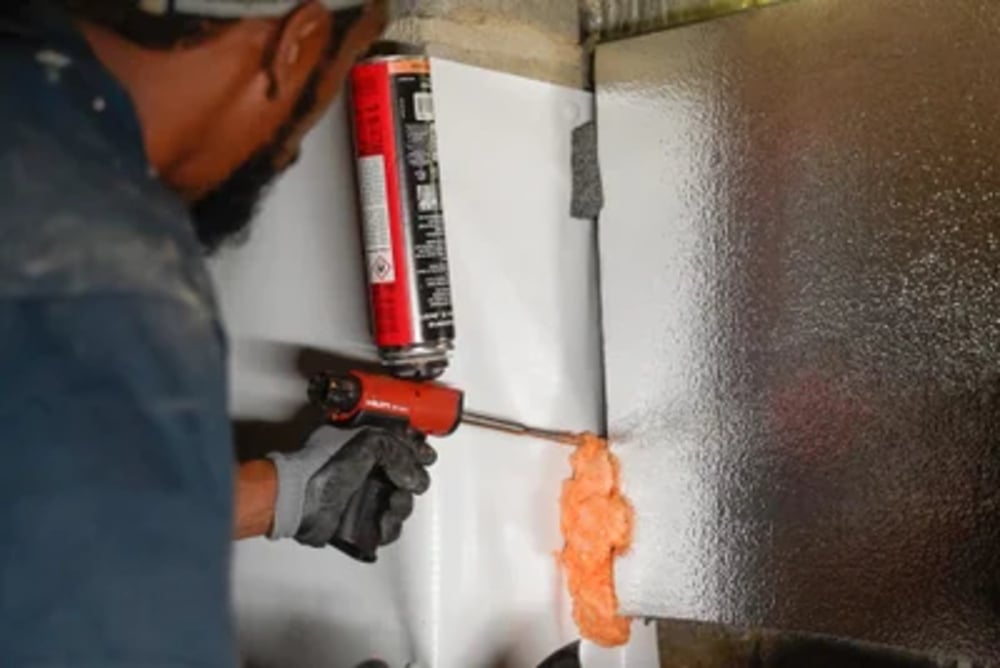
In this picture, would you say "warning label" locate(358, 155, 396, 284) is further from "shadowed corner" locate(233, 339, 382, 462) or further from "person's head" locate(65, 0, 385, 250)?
"person's head" locate(65, 0, 385, 250)

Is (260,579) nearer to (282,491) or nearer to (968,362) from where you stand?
(282,491)

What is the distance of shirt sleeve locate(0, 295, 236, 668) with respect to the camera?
2.43 feet

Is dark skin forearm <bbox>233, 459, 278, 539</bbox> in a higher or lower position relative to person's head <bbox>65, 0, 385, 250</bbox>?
lower

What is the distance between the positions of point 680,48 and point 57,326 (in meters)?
1.01

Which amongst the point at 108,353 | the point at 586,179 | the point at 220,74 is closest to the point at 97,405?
the point at 108,353

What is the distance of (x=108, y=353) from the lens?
0.77 m

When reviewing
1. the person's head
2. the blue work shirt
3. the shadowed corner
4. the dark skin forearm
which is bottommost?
the dark skin forearm

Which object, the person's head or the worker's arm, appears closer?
the person's head

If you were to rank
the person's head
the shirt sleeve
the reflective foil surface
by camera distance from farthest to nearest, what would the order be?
the reflective foil surface < the person's head < the shirt sleeve

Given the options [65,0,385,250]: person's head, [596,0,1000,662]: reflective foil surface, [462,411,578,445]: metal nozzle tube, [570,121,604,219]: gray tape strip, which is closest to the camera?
[65,0,385,250]: person's head

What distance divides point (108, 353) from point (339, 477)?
67cm

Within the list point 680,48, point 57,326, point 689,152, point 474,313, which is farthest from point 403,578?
point 57,326

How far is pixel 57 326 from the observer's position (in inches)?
30.4

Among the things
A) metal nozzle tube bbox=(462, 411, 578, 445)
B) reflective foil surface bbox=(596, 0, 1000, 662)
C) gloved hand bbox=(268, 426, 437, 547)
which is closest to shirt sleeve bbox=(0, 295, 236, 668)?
gloved hand bbox=(268, 426, 437, 547)
